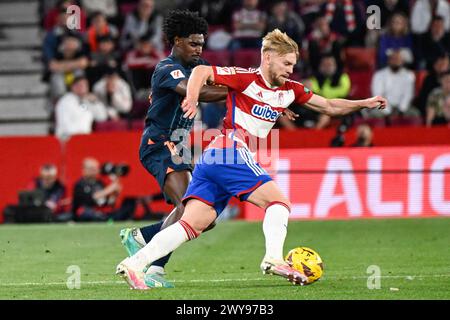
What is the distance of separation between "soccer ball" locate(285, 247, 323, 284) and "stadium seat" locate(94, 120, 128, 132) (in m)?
10.4

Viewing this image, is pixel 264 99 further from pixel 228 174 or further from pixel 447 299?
pixel 447 299

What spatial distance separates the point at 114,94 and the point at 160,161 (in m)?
9.94

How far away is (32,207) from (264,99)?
9.59 m

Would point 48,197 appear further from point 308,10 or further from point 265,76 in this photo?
point 265,76

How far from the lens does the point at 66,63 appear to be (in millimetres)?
20000

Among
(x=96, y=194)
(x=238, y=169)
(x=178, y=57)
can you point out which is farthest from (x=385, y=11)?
(x=238, y=169)

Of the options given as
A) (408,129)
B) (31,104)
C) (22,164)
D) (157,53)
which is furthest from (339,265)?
(31,104)

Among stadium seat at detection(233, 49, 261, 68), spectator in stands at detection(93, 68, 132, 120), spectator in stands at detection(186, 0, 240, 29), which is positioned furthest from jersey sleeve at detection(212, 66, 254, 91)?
spectator in stands at detection(186, 0, 240, 29)

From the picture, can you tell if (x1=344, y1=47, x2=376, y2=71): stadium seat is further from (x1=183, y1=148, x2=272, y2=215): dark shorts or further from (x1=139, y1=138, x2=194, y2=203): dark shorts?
(x1=183, y1=148, x2=272, y2=215): dark shorts

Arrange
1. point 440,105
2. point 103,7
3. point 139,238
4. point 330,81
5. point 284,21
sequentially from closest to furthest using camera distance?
point 139,238
point 440,105
point 330,81
point 284,21
point 103,7

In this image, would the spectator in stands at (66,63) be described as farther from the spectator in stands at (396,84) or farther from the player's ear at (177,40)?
the player's ear at (177,40)

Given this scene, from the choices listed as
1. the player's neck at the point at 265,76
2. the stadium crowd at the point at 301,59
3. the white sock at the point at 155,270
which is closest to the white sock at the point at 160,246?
the white sock at the point at 155,270

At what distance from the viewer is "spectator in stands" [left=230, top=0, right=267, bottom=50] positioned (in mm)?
19953

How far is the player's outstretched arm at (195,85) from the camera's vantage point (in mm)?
8055
